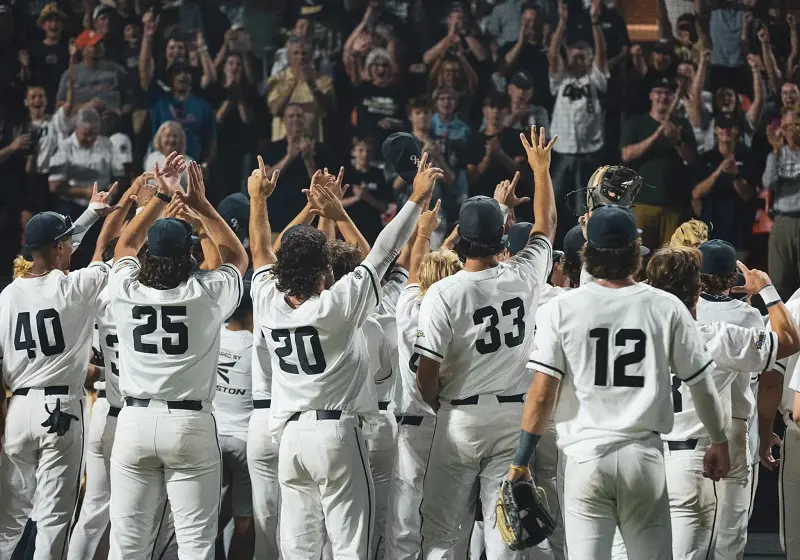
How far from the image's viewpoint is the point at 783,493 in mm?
4781

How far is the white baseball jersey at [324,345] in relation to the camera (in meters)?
4.05

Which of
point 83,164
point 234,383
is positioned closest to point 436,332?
point 234,383

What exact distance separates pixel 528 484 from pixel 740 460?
3.98ft

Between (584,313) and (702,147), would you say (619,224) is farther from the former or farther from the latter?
(702,147)

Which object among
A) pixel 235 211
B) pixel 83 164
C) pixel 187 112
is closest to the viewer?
pixel 235 211

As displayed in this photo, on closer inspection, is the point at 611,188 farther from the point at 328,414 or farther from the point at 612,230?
the point at 328,414

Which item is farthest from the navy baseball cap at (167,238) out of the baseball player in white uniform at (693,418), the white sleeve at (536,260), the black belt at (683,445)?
the black belt at (683,445)

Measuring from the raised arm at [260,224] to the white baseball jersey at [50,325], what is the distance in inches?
33.4

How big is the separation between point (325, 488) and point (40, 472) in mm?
1653

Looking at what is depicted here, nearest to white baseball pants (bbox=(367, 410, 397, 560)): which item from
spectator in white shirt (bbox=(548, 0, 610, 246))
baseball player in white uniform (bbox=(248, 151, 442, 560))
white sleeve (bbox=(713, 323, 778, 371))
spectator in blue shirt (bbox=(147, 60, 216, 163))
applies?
baseball player in white uniform (bbox=(248, 151, 442, 560))

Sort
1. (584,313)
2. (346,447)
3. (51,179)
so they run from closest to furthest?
(584,313), (346,447), (51,179)

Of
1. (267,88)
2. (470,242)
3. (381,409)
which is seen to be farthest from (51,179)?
(470,242)

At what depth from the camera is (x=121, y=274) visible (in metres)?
4.45

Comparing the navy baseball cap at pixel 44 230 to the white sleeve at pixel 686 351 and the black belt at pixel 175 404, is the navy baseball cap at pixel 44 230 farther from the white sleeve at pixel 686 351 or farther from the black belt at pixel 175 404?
the white sleeve at pixel 686 351
